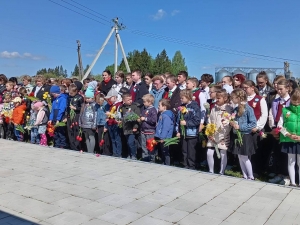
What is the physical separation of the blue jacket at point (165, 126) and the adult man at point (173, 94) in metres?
0.30

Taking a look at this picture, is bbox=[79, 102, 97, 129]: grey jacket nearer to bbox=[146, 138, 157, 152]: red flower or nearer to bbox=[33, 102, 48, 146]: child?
bbox=[33, 102, 48, 146]: child

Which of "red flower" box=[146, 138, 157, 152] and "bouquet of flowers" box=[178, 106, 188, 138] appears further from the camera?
"red flower" box=[146, 138, 157, 152]

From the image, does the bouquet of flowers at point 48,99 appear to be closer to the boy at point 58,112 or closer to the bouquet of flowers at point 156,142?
the boy at point 58,112

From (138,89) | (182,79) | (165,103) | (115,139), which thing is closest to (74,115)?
(115,139)

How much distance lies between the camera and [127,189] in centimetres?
504

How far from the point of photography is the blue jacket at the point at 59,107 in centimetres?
859

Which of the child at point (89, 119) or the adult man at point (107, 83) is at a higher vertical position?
the adult man at point (107, 83)

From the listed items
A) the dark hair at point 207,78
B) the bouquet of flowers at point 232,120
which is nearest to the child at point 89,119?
the dark hair at point 207,78

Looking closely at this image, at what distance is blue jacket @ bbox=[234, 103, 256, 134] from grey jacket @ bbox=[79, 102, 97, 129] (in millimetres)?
3616

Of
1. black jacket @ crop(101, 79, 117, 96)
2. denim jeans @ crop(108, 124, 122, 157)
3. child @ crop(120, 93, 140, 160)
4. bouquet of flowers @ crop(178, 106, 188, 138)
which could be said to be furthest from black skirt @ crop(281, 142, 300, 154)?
black jacket @ crop(101, 79, 117, 96)

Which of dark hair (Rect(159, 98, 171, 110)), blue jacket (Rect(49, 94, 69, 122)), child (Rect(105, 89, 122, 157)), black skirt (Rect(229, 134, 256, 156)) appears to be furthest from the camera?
blue jacket (Rect(49, 94, 69, 122))

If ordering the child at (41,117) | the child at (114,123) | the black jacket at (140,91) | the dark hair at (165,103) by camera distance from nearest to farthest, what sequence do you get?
the dark hair at (165,103), the child at (114,123), the black jacket at (140,91), the child at (41,117)

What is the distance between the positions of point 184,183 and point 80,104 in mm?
4005

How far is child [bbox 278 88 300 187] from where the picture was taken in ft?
17.3
